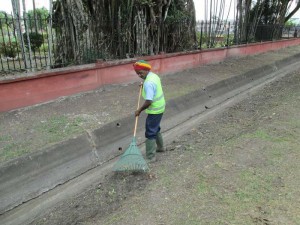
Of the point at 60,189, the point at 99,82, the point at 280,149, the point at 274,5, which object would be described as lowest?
the point at 60,189

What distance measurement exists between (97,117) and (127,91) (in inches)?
77.8

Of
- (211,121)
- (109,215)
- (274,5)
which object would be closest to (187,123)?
(211,121)

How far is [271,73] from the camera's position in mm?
11867

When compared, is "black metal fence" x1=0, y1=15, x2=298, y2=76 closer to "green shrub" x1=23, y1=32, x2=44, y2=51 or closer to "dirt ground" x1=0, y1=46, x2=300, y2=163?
"green shrub" x1=23, y1=32, x2=44, y2=51

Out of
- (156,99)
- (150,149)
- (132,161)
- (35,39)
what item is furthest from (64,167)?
(35,39)

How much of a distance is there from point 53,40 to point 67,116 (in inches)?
106

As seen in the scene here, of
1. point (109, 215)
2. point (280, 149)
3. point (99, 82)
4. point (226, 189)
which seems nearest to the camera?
point (109, 215)

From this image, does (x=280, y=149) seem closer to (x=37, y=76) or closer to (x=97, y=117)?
(x=97, y=117)

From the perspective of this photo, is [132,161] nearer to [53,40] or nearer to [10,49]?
[53,40]

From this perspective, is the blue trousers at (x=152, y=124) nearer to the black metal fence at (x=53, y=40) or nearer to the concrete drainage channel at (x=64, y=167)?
the concrete drainage channel at (x=64, y=167)

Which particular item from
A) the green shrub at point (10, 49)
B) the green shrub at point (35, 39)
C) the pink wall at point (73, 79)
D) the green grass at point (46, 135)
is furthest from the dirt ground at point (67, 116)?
the green shrub at point (35, 39)

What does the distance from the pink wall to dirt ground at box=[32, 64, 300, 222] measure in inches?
105

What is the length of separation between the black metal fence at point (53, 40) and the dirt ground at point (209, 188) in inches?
141

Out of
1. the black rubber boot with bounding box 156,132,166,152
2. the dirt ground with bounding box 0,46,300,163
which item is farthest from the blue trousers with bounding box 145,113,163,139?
the dirt ground with bounding box 0,46,300,163
